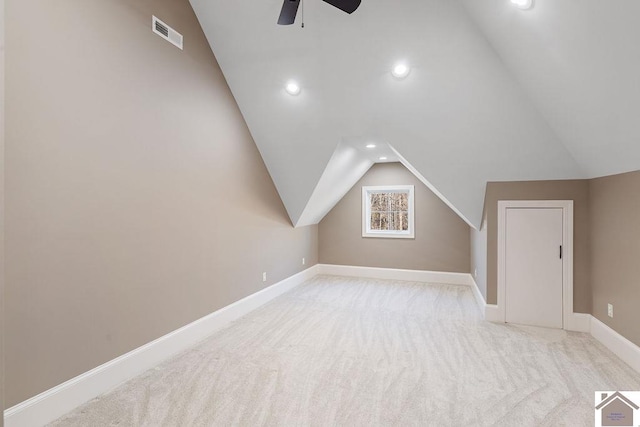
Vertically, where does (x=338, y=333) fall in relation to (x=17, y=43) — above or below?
below

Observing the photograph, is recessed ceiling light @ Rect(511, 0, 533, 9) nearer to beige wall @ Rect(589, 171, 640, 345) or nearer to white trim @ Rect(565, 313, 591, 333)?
beige wall @ Rect(589, 171, 640, 345)

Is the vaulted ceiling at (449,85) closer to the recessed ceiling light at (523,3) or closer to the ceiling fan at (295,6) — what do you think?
the recessed ceiling light at (523,3)

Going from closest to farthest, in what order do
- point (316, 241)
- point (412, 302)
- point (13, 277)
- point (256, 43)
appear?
point (13, 277)
point (256, 43)
point (412, 302)
point (316, 241)

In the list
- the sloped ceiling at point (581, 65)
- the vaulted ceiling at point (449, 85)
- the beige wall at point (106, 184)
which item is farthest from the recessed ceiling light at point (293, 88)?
the sloped ceiling at point (581, 65)

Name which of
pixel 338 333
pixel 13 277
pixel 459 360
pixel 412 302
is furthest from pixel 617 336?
pixel 13 277

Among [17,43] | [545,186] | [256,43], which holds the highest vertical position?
[256,43]

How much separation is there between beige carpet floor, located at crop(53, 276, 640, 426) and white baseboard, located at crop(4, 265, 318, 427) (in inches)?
3.0

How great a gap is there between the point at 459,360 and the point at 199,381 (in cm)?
220

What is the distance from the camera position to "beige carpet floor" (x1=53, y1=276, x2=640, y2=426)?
2014 mm

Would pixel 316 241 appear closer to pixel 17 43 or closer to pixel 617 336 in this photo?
pixel 617 336

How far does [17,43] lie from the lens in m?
1.80

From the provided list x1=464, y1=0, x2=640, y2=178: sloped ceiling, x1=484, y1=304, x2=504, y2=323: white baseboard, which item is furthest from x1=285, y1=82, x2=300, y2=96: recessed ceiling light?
x1=484, y1=304, x2=504, y2=323: white baseboard

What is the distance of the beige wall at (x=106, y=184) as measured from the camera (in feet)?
6.03

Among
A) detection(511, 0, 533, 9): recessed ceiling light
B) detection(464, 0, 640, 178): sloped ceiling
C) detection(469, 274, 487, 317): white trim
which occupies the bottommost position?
detection(469, 274, 487, 317): white trim
